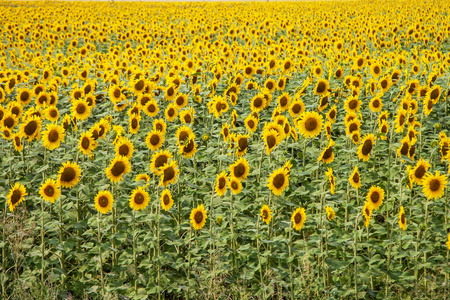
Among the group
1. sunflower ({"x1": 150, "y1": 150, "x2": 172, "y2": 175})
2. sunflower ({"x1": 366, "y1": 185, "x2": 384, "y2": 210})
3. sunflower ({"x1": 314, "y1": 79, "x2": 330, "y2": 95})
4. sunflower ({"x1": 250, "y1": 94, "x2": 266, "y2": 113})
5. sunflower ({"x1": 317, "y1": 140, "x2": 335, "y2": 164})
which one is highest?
sunflower ({"x1": 314, "y1": 79, "x2": 330, "y2": 95})

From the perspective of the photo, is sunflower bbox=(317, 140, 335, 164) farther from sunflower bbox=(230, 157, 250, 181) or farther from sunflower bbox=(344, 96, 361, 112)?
sunflower bbox=(344, 96, 361, 112)

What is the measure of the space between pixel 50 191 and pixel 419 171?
3.81 metres

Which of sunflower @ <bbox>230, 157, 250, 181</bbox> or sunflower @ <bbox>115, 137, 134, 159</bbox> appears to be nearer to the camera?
sunflower @ <bbox>230, 157, 250, 181</bbox>

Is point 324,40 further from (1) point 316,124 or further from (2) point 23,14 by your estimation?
(2) point 23,14

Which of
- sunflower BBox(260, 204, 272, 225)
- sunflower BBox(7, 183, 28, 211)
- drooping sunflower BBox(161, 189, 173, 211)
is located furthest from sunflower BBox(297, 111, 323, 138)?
sunflower BBox(7, 183, 28, 211)

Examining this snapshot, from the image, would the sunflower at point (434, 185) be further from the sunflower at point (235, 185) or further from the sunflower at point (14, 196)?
the sunflower at point (14, 196)

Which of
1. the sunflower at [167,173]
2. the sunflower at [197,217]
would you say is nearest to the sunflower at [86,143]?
the sunflower at [167,173]

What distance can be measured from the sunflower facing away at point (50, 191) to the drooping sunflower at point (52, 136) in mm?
726

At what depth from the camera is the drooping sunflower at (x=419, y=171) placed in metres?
4.36

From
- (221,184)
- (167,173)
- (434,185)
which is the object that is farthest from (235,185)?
(434,185)

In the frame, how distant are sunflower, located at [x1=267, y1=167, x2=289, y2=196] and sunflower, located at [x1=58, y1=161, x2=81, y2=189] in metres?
2.05

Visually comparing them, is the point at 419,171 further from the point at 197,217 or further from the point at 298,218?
the point at 197,217

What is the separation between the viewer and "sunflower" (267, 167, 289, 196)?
4.46 metres

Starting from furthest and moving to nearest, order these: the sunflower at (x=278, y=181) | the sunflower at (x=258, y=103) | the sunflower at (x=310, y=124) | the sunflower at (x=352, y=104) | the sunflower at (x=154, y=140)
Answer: the sunflower at (x=258, y=103) < the sunflower at (x=352, y=104) < the sunflower at (x=310, y=124) < the sunflower at (x=154, y=140) < the sunflower at (x=278, y=181)
